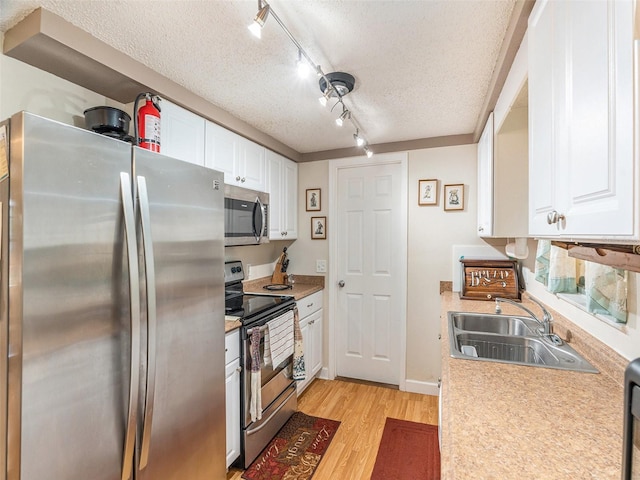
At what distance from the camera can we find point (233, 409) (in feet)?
5.99

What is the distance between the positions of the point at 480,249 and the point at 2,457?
9.75 feet

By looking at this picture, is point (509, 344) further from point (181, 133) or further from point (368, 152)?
point (181, 133)

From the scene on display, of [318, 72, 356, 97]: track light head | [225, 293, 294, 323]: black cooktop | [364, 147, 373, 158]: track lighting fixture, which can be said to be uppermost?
[318, 72, 356, 97]: track light head

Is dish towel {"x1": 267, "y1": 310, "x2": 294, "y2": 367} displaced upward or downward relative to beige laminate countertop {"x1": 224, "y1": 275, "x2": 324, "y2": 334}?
downward

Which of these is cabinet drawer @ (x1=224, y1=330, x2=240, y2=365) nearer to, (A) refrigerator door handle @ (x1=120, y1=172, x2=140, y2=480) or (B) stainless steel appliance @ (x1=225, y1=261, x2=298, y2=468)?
(B) stainless steel appliance @ (x1=225, y1=261, x2=298, y2=468)

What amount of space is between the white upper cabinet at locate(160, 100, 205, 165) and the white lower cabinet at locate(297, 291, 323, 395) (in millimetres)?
1437

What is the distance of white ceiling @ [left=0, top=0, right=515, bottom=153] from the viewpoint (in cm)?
118

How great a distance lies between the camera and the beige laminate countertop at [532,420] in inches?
27.9

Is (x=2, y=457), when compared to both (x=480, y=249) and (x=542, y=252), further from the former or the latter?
(x=480, y=249)

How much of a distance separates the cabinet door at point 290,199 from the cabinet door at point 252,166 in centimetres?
37

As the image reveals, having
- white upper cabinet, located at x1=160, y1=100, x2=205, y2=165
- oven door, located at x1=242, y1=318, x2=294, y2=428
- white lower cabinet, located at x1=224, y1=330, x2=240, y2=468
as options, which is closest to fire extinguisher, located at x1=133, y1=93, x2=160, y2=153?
white upper cabinet, located at x1=160, y1=100, x2=205, y2=165

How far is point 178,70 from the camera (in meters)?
1.63

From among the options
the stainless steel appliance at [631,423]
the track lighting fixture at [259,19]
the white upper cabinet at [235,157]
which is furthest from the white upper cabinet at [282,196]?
the stainless steel appliance at [631,423]

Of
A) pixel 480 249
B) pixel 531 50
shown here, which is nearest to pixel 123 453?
pixel 531 50
